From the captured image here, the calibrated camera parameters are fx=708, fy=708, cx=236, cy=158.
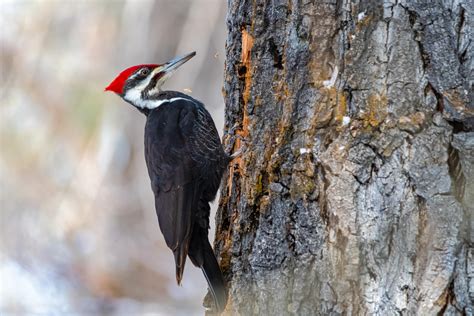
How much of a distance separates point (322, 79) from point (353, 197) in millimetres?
433

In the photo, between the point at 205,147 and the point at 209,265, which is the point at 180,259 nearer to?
the point at 209,265

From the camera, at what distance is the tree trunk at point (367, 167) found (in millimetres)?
2209

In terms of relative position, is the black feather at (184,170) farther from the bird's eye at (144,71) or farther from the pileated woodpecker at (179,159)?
the bird's eye at (144,71)

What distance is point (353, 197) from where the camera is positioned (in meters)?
2.32

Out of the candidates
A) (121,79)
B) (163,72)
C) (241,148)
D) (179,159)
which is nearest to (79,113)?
(121,79)

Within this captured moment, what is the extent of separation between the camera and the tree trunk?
2.21 meters

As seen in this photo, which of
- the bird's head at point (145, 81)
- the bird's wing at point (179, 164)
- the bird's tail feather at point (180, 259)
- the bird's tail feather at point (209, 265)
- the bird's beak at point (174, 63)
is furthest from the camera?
the bird's head at point (145, 81)

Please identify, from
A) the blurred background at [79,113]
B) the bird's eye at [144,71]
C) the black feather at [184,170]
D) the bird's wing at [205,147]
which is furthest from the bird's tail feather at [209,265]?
A: the blurred background at [79,113]

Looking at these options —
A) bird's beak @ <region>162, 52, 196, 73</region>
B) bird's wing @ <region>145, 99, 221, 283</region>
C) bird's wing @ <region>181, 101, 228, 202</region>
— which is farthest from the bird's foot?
bird's beak @ <region>162, 52, 196, 73</region>

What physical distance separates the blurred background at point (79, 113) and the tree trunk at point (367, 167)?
8.55ft

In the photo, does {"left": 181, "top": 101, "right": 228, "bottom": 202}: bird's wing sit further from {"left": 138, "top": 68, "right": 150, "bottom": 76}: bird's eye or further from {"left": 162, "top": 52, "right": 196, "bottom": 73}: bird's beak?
{"left": 138, "top": 68, "right": 150, "bottom": 76}: bird's eye

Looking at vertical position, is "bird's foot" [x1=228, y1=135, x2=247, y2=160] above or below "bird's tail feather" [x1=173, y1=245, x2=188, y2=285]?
above

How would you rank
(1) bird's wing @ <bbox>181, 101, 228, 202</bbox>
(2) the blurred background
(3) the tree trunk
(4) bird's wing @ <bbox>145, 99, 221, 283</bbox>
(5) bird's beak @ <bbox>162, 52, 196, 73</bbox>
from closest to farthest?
(3) the tree trunk
(4) bird's wing @ <bbox>145, 99, 221, 283</bbox>
(1) bird's wing @ <bbox>181, 101, 228, 202</bbox>
(5) bird's beak @ <bbox>162, 52, 196, 73</bbox>
(2) the blurred background

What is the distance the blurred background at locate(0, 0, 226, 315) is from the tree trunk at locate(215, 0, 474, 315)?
2.61 metres
